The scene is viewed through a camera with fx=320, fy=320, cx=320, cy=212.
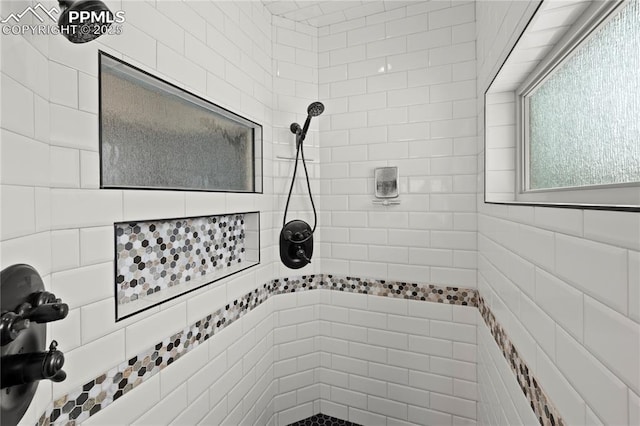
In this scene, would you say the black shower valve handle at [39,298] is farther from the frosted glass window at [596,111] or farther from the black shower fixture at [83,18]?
the frosted glass window at [596,111]

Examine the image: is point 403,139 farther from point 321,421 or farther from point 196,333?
point 321,421

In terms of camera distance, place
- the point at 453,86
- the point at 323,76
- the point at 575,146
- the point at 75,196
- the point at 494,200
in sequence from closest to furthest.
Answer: the point at 75,196
the point at 575,146
the point at 494,200
the point at 453,86
the point at 323,76

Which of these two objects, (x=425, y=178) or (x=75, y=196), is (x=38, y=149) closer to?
(x=75, y=196)

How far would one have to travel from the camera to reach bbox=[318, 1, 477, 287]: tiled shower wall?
70.8 inches

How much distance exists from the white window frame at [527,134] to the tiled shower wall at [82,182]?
3.56 feet

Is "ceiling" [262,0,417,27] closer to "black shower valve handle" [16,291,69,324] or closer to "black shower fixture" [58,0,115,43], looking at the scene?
"black shower fixture" [58,0,115,43]

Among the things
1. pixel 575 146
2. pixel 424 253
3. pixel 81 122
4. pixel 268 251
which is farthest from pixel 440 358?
pixel 81 122

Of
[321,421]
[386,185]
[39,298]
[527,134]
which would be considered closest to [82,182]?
[39,298]

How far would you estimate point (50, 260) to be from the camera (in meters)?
0.77

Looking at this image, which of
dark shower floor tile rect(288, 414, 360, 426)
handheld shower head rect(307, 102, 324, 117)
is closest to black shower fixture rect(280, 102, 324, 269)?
handheld shower head rect(307, 102, 324, 117)

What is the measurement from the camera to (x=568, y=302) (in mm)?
677

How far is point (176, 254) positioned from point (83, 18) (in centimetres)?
86

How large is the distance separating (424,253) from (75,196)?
5.43 ft

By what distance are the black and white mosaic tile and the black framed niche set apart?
15 centimetres
